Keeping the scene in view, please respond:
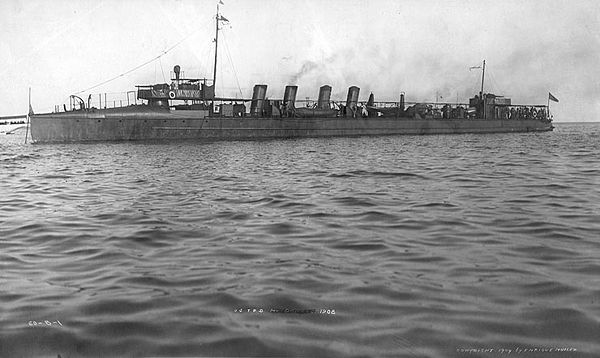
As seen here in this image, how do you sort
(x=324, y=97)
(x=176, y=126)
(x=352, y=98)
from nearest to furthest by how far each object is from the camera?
(x=176, y=126) < (x=324, y=97) < (x=352, y=98)

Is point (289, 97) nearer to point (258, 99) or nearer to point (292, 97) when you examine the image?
point (292, 97)

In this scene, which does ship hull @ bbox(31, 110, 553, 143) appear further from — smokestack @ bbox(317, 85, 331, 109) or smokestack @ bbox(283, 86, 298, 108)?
smokestack @ bbox(317, 85, 331, 109)

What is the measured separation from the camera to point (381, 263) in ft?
18.5

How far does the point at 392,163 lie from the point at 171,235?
521 inches

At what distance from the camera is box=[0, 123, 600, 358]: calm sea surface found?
368 cm

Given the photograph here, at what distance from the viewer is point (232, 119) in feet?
131

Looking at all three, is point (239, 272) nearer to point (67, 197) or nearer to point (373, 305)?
point (373, 305)

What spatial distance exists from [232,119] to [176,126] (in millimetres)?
4715

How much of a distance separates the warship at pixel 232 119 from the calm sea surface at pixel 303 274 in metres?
26.1

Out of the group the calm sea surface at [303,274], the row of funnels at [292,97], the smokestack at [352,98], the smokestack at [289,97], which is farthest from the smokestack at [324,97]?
the calm sea surface at [303,274]

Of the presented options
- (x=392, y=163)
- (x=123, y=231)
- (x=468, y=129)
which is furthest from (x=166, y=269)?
(x=468, y=129)

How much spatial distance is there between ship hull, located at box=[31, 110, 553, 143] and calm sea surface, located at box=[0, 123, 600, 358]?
2588 centimetres

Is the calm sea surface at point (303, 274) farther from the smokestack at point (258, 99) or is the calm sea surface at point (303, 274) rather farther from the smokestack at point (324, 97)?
the smokestack at point (324, 97)

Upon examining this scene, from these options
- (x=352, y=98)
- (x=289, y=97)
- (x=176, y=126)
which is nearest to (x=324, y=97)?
(x=352, y=98)
